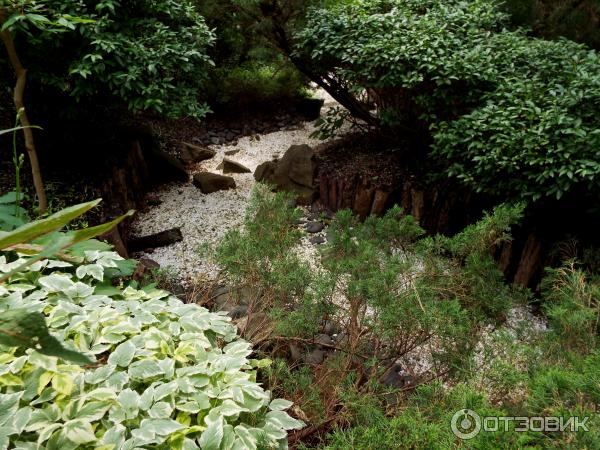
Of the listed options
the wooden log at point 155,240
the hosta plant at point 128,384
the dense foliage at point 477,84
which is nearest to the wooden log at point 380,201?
the dense foliage at point 477,84

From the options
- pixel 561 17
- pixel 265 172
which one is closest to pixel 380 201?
pixel 265 172

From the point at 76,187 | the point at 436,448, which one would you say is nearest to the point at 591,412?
the point at 436,448

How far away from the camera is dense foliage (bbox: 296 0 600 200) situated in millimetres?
2592

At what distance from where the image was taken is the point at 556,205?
277 cm

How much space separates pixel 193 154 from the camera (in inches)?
208

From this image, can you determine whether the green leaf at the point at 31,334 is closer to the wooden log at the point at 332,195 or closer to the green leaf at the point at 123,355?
the green leaf at the point at 123,355

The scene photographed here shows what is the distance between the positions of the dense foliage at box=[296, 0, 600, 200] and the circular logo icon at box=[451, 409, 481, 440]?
1884 millimetres

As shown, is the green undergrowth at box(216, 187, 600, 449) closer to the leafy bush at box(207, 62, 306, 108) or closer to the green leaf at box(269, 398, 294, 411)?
the green leaf at box(269, 398, 294, 411)

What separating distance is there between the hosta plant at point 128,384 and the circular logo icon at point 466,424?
554mm

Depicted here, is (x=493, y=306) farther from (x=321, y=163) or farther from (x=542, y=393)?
(x=321, y=163)

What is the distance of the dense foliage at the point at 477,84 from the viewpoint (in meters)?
2.59

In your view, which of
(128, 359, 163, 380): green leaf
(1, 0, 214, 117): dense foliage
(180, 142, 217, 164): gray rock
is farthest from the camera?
(180, 142, 217, 164): gray rock

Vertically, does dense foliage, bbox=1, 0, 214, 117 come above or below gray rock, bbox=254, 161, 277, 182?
above

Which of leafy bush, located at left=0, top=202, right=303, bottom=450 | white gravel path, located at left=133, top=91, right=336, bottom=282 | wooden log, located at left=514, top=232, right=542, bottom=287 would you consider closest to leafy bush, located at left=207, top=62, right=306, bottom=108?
white gravel path, located at left=133, top=91, right=336, bottom=282
